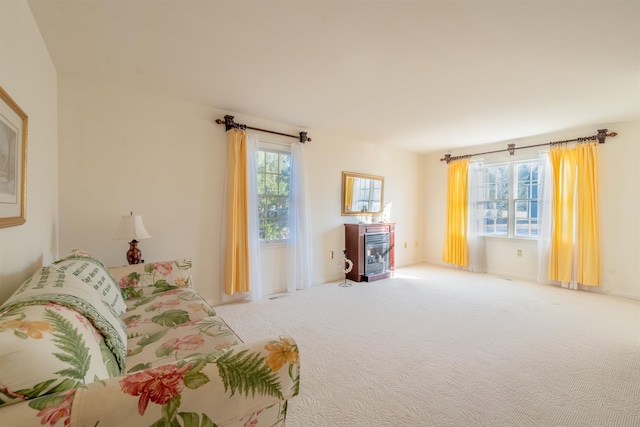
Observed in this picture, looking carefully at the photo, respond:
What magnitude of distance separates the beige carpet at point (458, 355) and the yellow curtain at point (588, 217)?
33 centimetres

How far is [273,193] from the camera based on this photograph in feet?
12.9

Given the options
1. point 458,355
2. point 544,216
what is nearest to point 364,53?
point 458,355

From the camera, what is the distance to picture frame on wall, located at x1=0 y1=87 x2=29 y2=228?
1.32m

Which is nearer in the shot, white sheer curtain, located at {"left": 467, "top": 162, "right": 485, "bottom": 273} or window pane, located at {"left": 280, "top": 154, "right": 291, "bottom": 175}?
window pane, located at {"left": 280, "top": 154, "right": 291, "bottom": 175}

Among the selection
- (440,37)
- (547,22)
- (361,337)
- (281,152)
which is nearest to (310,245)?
(281,152)

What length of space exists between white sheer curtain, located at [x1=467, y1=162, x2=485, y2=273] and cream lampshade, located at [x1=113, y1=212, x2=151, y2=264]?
17.0 feet

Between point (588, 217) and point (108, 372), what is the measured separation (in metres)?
5.51


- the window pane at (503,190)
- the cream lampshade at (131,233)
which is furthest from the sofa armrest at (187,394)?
the window pane at (503,190)

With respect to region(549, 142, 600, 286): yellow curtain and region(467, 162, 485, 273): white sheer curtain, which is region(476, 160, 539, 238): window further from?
region(549, 142, 600, 286): yellow curtain

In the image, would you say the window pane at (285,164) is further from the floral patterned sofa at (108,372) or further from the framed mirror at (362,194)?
the floral patterned sofa at (108,372)

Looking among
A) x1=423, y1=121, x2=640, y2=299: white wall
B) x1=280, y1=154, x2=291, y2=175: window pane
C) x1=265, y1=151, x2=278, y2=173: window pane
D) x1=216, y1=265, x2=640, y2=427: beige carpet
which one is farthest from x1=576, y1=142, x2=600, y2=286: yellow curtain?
x1=265, y1=151, x2=278, y2=173: window pane

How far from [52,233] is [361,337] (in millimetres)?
2867

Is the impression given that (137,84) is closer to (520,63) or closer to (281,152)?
(281,152)

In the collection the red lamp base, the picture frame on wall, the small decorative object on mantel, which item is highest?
the picture frame on wall
